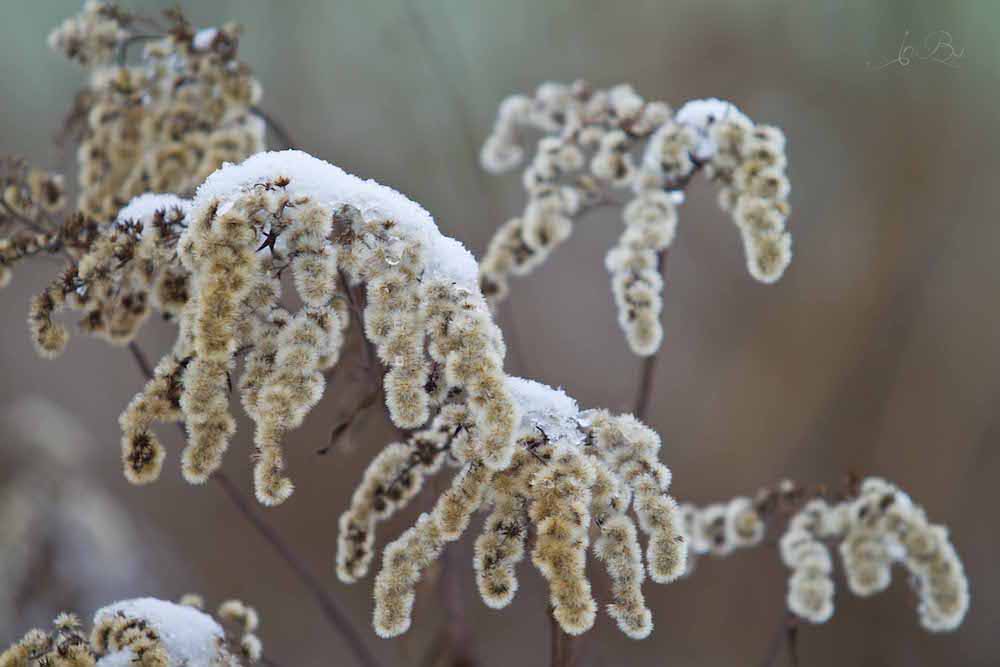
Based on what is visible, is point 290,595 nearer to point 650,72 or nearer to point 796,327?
point 796,327

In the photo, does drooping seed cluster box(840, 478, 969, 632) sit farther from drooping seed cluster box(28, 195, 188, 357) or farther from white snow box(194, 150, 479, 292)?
drooping seed cluster box(28, 195, 188, 357)

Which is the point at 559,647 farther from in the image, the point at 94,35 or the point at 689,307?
the point at 689,307

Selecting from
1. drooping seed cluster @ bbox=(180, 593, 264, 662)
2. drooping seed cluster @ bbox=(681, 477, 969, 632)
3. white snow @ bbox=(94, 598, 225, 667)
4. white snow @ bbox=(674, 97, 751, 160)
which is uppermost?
white snow @ bbox=(674, 97, 751, 160)

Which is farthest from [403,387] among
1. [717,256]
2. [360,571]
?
[717,256]

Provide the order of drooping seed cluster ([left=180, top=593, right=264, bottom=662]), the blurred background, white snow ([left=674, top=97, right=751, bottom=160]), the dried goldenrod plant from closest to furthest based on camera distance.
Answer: drooping seed cluster ([left=180, top=593, right=264, bottom=662]), white snow ([left=674, top=97, right=751, bottom=160]), the dried goldenrod plant, the blurred background

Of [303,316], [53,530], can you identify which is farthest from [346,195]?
[53,530]

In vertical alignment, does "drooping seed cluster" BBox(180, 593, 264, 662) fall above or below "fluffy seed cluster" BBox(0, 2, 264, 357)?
below

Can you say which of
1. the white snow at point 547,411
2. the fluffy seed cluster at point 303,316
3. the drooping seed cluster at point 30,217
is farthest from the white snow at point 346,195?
the drooping seed cluster at point 30,217

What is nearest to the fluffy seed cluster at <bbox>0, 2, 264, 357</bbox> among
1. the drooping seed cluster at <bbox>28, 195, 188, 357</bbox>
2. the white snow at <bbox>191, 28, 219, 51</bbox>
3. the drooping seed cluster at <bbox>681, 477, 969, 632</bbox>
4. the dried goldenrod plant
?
the white snow at <bbox>191, 28, 219, 51</bbox>
